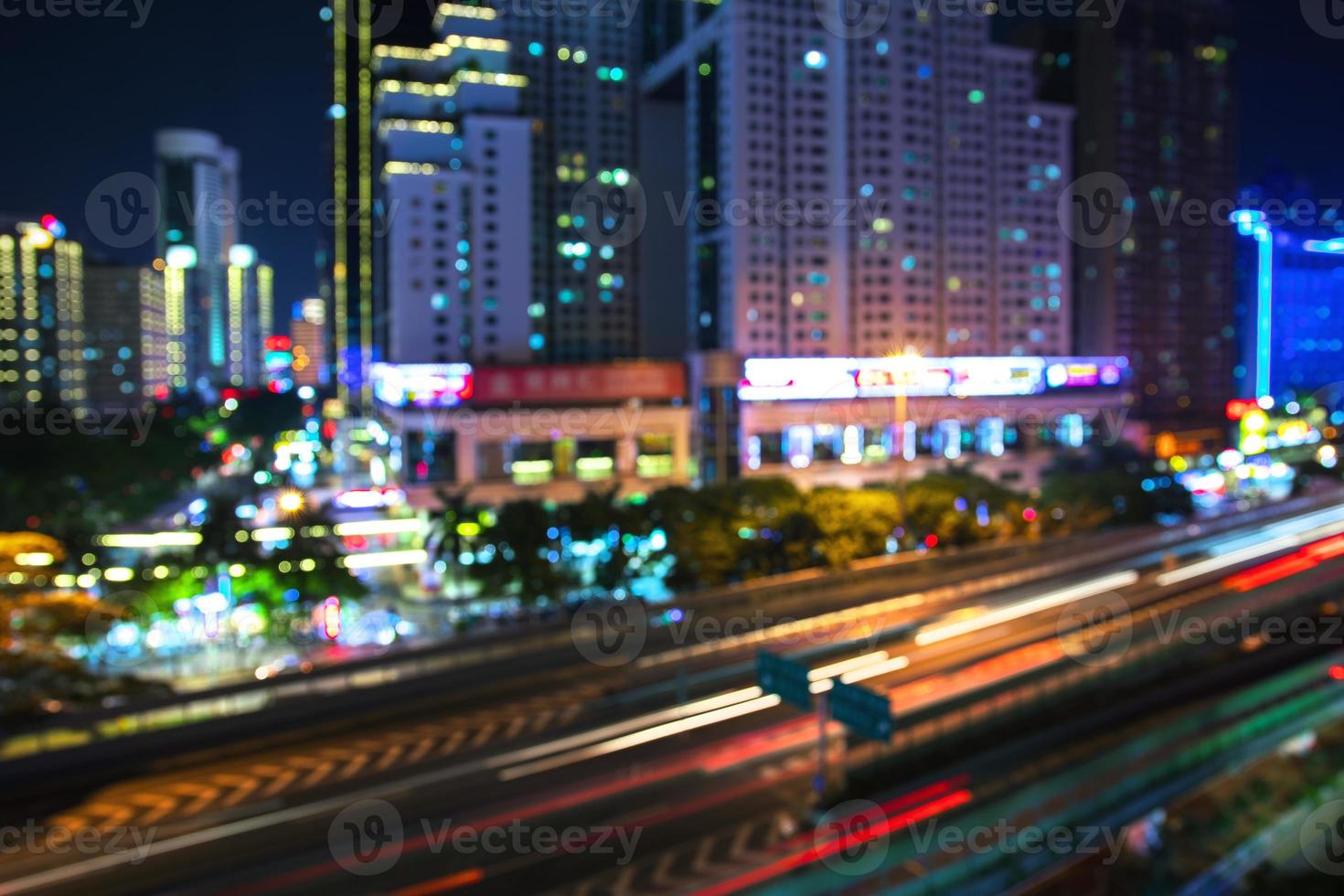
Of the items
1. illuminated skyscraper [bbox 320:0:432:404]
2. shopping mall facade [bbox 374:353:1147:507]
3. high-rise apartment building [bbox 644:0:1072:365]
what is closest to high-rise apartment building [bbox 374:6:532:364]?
shopping mall facade [bbox 374:353:1147:507]

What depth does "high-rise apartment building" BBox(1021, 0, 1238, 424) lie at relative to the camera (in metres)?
44.8

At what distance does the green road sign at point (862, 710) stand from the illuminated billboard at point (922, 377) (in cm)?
2041

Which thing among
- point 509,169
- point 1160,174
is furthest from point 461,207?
point 1160,174

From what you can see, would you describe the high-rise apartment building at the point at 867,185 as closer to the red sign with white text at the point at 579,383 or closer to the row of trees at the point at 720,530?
the red sign with white text at the point at 579,383

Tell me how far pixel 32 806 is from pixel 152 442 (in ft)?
70.8

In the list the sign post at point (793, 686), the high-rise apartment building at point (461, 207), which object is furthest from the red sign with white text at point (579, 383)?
the sign post at point (793, 686)

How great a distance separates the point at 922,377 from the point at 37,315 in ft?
177

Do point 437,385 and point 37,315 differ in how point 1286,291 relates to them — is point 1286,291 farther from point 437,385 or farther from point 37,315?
point 37,315

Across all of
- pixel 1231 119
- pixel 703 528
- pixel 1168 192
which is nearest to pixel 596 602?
pixel 703 528

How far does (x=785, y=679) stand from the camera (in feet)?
35.5

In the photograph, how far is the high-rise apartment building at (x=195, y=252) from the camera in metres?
95.3

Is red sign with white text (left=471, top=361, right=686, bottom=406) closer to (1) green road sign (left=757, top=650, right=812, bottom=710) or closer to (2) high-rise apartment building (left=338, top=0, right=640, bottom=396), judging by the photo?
(2) high-rise apartment building (left=338, top=0, right=640, bottom=396)

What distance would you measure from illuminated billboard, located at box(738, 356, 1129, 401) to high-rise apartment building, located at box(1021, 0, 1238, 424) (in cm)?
872

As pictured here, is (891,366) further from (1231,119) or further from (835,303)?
(1231,119)
